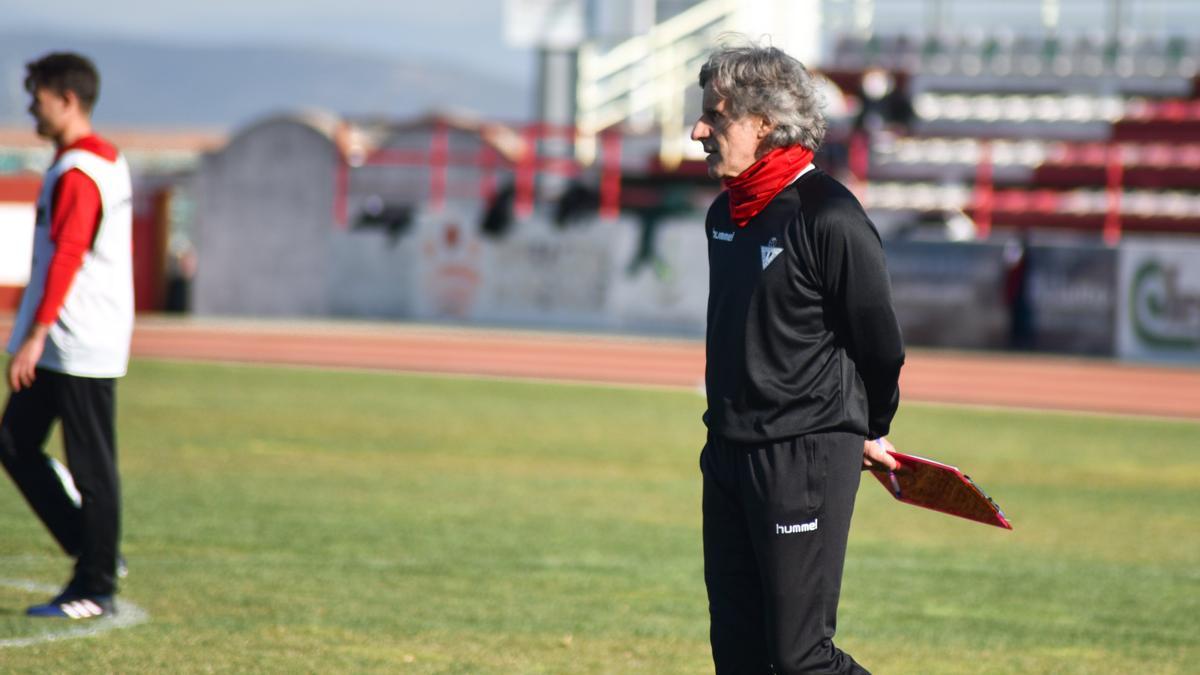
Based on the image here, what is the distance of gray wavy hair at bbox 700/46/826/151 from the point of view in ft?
14.2

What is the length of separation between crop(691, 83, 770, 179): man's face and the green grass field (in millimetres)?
2478

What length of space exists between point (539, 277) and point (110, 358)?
2294cm

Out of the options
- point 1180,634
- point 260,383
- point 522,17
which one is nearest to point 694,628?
point 1180,634

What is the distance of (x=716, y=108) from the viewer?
4.38m

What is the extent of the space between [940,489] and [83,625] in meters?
3.46

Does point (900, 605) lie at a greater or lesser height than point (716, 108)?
lesser

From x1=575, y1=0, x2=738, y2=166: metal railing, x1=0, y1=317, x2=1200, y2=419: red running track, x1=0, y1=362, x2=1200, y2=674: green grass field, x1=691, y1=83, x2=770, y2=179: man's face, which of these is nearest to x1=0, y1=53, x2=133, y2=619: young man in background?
x1=0, y1=362, x2=1200, y2=674: green grass field

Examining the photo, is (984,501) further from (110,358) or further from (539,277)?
(539,277)

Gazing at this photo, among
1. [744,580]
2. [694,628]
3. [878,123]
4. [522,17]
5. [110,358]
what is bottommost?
[694,628]

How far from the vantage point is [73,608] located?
6.61 m

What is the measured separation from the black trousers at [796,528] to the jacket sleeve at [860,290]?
0.21m

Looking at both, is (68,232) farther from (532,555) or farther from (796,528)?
(796,528)

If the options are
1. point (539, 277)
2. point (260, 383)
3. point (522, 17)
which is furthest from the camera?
point (522, 17)

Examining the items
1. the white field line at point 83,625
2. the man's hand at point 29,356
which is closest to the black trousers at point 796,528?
the white field line at point 83,625
